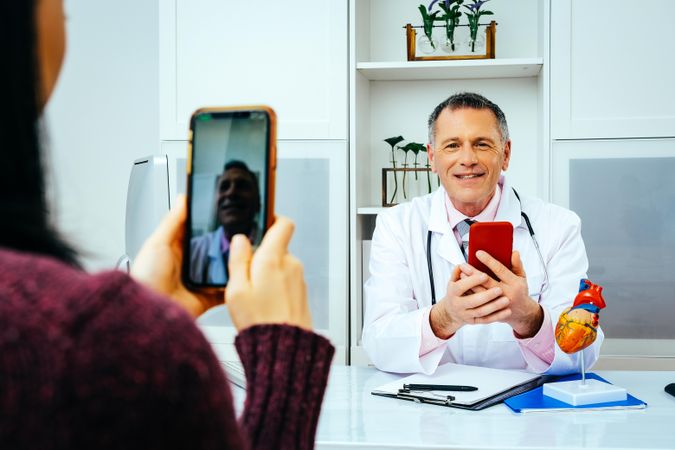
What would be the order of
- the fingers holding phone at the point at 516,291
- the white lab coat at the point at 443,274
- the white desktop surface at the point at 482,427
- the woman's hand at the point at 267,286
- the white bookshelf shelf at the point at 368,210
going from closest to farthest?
1. the woman's hand at the point at 267,286
2. the white desktop surface at the point at 482,427
3. the fingers holding phone at the point at 516,291
4. the white lab coat at the point at 443,274
5. the white bookshelf shelf at the point at 368,210

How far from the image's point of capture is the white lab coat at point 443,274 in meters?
1.93

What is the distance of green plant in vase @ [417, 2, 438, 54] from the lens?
284 centimetres

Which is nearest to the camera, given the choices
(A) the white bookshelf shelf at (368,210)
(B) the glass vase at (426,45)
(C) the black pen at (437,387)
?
(C) the black pen at (437,387)

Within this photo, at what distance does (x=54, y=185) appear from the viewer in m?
0.48

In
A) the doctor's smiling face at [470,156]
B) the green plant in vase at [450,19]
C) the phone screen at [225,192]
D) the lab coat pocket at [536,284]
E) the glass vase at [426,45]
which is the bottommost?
the lab coat pocket at [536,284]

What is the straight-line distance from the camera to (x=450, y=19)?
2840mm

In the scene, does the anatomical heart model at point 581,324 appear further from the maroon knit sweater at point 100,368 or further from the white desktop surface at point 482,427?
the maroon knit sweater at point 100,368

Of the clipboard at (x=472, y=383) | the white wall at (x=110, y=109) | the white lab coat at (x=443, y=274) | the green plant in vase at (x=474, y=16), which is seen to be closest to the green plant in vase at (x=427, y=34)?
the green plant in vase at (x=474, y=16)

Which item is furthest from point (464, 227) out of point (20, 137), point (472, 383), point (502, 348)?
point (20, 137)

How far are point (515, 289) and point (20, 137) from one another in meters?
1.46

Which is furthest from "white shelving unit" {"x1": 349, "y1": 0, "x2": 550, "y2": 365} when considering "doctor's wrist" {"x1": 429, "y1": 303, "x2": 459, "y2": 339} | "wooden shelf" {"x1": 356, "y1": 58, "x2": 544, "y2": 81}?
"doctor's wrist" {"x1": 429, "y1": 303, "x2": 459, "y2": 339}

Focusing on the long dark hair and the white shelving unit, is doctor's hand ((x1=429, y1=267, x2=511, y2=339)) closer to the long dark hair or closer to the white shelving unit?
the white shelving unit

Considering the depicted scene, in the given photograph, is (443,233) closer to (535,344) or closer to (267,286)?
(535,344)

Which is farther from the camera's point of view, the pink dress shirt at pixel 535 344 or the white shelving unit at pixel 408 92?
the white shelving unit at pixel 408 92
